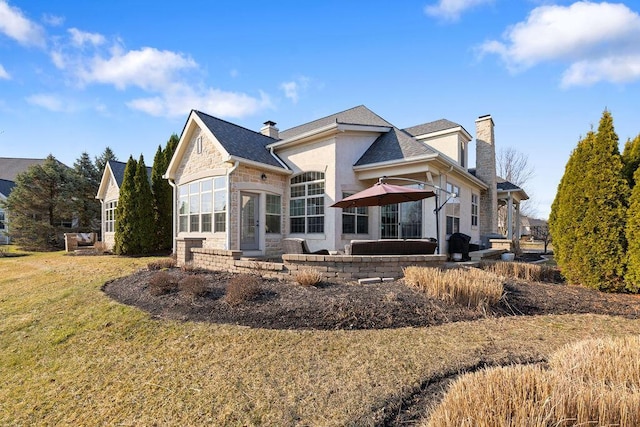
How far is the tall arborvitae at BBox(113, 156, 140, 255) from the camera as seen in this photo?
16.1m

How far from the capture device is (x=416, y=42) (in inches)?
369

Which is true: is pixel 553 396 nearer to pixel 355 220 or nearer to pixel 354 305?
pixel 354 305

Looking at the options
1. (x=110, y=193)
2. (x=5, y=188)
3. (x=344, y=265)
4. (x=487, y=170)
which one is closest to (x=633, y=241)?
(x=344, y=265)

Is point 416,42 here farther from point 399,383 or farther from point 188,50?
point 399,383

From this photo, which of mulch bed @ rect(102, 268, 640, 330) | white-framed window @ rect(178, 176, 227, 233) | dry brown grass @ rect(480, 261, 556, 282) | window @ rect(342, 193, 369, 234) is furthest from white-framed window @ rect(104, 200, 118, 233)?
dry brown grass @ rect(480, 261, 556, 282)

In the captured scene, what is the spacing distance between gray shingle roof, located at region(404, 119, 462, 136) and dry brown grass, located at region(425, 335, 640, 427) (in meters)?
13.6

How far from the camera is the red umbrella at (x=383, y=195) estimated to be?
26.1ft

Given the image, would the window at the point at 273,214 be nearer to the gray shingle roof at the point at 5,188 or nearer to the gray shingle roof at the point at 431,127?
the gray shingle roof at the point at 431,127

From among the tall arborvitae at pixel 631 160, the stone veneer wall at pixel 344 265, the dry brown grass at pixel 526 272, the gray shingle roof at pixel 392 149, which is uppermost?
the gray shingle roof at pixel 392 149

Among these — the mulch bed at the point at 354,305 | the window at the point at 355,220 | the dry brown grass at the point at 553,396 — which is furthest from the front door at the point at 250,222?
the dry brown grass at the point at 553,396

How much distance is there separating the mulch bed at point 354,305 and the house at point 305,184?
14.1 ft

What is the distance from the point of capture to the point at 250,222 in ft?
39.5

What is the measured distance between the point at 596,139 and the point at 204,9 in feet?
35.0

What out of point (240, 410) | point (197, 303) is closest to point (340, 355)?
point (240, 410)
